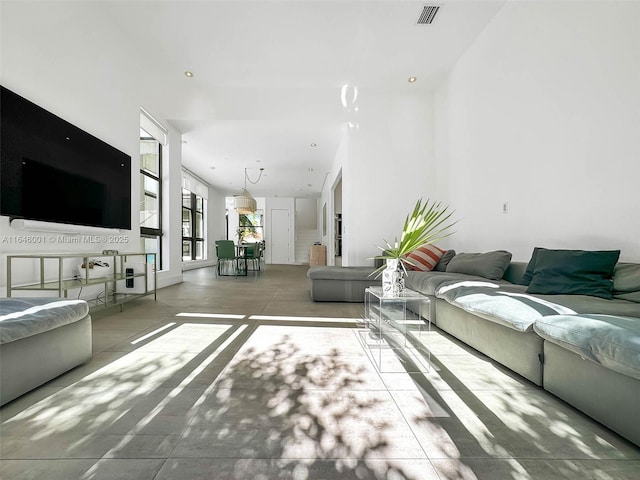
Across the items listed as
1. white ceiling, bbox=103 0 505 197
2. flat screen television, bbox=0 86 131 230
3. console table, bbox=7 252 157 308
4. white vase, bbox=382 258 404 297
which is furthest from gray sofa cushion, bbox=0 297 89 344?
white ceiling, bbox=103 0 505 197

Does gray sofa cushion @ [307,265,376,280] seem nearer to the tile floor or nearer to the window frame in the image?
the tile floor

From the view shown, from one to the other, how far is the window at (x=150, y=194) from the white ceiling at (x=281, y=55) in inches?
26.2

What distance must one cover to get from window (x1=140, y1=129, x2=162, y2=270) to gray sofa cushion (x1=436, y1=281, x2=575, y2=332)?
5.13 m

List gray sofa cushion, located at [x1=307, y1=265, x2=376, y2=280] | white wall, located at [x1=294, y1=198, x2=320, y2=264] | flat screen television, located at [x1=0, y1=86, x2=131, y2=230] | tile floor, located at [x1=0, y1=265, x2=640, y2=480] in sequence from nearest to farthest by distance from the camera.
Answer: tile floor, located at [x1=0, y1=265, x2=640, y2=480], flat screen television, located at [x1=0, y1=86, x2=131, y2=230], gray sofa cushion, located at [x1=307, y1=265, x2=376, y2=280], white wall, located at [x1=294, y1=198, x2=320, y2=264]

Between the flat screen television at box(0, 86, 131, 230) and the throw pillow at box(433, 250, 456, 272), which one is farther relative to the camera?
the throw pillow at box(433, 250, 456, 272)

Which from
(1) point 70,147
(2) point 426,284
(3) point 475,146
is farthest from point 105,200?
(3) point 475,146

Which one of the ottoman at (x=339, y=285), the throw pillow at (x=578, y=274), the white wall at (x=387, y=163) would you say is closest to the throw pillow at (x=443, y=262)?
the ottoman at (x=339, y=285)

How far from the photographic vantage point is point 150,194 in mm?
5395

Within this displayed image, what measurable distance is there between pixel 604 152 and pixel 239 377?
10.6 ft

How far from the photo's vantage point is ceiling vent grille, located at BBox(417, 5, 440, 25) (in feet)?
11.2

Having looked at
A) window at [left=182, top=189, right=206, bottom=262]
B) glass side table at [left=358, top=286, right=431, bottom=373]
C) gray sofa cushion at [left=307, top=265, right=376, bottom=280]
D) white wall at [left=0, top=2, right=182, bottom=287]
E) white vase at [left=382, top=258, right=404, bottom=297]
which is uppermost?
white wall at [left=0, top=2, right=182, bottom=287]

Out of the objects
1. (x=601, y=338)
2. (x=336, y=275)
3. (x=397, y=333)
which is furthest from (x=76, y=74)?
(x=601, y=338)

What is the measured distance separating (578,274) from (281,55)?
4398 mm

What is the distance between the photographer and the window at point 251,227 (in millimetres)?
13508
